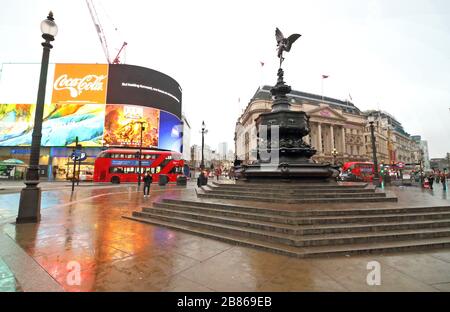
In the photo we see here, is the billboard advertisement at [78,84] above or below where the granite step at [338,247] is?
above

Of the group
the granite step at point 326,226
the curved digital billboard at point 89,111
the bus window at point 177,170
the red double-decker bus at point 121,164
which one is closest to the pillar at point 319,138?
the curved digital billboard at point 89,111

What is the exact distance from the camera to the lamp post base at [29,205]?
7004mm

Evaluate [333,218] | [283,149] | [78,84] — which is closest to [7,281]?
[333,218]

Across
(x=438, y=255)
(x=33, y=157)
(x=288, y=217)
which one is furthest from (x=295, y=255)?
(x=33, y=157)

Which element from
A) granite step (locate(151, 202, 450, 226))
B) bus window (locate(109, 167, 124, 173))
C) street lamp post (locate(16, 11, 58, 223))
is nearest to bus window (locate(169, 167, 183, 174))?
bus window (locate(109, 167, 124, 173))

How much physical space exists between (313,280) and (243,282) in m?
1.10

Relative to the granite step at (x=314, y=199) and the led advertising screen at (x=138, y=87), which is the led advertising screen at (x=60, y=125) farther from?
the granite step at (x=314, y=199)

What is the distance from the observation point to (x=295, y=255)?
14.2 feet

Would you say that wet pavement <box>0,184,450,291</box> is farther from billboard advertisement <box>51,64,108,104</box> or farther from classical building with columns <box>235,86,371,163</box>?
classical building with columns <box>235,86,371,163</box>

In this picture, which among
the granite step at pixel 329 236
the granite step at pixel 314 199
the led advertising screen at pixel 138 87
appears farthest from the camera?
the led advertising screen at pixel 138 87

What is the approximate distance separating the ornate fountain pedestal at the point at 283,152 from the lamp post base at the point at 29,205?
27.2 feet

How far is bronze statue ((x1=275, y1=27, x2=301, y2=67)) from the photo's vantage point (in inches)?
464

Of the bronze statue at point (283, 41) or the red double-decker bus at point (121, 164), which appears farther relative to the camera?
the red double-decker bus at point (121, 164)

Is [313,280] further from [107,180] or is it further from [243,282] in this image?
[107,180]
